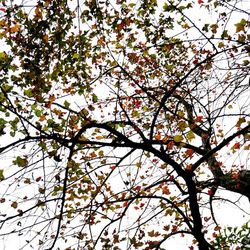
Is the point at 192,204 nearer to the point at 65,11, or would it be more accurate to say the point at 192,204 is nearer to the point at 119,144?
the point at 119,144

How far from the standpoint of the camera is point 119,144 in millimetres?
3756

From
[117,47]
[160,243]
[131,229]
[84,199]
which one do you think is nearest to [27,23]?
[117,47]

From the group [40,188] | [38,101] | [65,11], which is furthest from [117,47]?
[40,188]

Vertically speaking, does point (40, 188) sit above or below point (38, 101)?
below

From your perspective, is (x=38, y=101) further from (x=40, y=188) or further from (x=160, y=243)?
(x=160, y=243)

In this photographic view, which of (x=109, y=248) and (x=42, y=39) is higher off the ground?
(x=42, y=39)

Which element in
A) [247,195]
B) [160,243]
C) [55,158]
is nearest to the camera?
[55,158]

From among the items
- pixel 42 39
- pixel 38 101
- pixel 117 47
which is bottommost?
pixel 38 101

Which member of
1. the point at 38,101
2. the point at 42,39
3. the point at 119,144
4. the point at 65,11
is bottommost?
the point at 119,144

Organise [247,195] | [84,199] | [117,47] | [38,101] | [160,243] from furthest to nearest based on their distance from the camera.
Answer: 1. [117,47]
2. [247,195]
3. [84,199]
4. [160,243]
5. [38,101]

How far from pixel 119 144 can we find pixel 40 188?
108 cm

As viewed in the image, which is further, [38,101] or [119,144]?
[38,101]

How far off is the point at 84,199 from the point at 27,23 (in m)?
2.74

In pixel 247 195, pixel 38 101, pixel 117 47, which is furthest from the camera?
pixel 117 47
